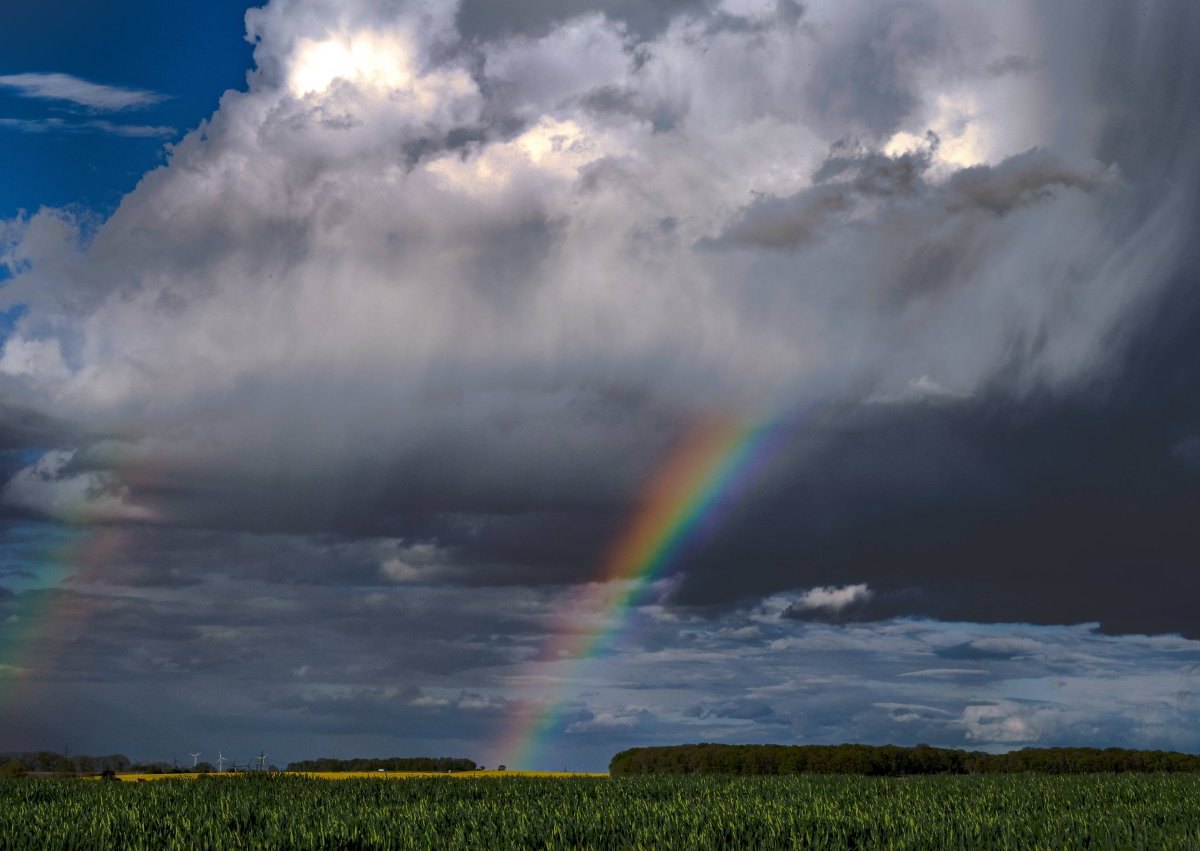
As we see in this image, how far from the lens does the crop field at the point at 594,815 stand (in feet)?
102

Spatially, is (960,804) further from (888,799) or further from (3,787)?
(3,787)

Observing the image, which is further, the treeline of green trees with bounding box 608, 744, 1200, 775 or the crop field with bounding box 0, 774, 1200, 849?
the treeline of green trees with bounding box 608, 744, 1200, 775

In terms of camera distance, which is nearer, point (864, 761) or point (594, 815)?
point (594, 815)

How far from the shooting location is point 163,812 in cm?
4025

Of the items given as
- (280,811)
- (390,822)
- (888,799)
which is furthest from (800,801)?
(280,811)

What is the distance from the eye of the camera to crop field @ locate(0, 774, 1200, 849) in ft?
102

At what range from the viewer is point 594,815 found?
37.1 metres

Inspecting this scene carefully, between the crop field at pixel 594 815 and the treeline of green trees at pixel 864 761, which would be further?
the treeline of green trees at pixel 864 761

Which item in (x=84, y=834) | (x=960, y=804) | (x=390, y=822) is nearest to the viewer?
(x=84, y=834)

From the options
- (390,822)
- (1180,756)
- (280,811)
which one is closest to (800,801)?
(390,822)

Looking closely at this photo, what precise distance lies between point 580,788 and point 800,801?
13614 mm

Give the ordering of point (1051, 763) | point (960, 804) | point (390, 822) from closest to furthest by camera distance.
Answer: point (390, 822) < point (960, 804) < point (1051, 763)

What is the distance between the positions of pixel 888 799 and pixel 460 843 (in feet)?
67.9

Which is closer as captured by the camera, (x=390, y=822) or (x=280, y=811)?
(x=390, y=822)
